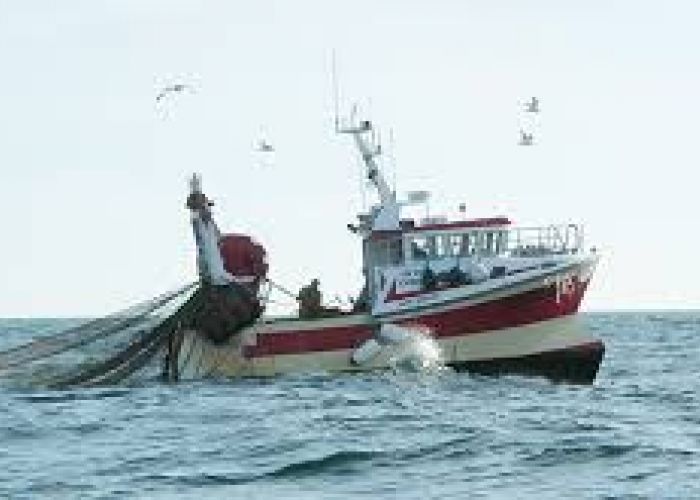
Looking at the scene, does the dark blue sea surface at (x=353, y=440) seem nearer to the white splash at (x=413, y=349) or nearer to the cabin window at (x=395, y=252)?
the white splash at (x=413, y=349)

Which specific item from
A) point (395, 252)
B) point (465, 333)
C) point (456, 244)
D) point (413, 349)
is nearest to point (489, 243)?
point (456, 244)

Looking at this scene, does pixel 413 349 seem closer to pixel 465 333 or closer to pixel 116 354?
pixel 465 333

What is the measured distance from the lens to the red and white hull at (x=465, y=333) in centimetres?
4212

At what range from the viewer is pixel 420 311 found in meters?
42.3

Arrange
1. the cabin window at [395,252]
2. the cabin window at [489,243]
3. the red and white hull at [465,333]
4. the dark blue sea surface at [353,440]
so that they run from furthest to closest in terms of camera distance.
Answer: the cabin window at [395,252] → the cabin window at [489,243] → the red and white hull at [465,333] → the dark blue sea surface at [353,440]

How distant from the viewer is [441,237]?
1725 inches

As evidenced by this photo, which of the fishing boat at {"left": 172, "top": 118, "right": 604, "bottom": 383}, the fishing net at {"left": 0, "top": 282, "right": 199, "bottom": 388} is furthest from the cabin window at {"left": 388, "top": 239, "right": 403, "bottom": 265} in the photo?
the fishing net at {"left": 0, "top": 282, "right": 199, "bottom": 388}

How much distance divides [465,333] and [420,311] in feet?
4.52

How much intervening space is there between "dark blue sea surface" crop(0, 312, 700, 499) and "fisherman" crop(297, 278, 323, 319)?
3.72 meters

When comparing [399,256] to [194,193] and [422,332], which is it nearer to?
[422,332]

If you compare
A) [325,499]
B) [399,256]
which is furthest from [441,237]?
[325,499]

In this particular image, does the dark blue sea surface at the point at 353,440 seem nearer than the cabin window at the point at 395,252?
Yes

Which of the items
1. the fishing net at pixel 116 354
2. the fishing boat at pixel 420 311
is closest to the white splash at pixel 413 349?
the fishing boat at pixel 420 311

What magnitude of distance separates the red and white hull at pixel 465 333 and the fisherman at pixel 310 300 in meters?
2.28
